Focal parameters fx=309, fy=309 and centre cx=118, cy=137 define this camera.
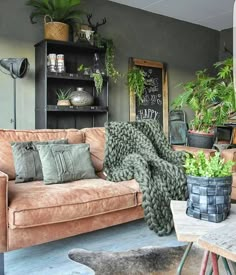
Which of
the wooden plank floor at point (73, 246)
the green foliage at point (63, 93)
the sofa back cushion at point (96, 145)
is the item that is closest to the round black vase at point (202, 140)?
the sofa back cushion at point (96, 145)

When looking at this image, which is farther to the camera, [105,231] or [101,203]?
[105,231]

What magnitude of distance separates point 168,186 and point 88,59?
268 centimetres

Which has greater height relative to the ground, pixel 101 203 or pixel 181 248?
pixel 101 203

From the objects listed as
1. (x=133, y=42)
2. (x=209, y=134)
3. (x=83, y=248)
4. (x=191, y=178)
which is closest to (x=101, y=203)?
(x=83, y=248)

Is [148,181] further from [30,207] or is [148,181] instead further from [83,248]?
[30,207]

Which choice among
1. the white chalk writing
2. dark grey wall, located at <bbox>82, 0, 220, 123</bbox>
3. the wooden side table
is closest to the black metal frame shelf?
dark grey wall, located at <bbox>82, 0, 220, 123</bbox>

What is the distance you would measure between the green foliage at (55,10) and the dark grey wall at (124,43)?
0.44 feet

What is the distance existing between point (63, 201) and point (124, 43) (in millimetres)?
3436

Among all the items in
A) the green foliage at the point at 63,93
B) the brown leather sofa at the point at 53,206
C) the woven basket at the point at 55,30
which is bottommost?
the brown leather sofa at the point at 53,206

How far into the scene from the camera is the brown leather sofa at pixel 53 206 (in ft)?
5.97

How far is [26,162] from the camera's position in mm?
2424

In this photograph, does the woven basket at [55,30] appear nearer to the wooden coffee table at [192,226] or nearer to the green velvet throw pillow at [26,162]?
the green velvet throw pillow at [26,162]

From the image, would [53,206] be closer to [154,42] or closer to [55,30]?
[55,30]

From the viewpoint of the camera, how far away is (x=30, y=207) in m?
1.86
